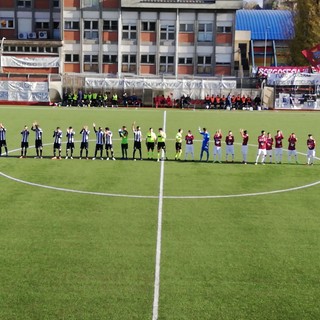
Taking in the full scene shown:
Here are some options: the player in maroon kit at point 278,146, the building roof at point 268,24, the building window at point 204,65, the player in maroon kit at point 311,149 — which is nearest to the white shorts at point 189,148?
the player in maroon kit at point 278,146

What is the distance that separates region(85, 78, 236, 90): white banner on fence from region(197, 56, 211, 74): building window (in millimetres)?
9657

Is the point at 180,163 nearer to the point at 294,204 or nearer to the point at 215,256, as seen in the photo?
the point at 294,204

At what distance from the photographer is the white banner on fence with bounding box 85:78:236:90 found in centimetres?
6550

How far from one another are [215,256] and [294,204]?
6.86m

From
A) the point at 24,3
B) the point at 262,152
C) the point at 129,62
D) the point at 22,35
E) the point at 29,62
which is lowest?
the point at 262,152

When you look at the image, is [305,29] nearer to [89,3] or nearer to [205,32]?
[205,32]

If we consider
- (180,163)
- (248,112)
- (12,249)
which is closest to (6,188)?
(12,249)

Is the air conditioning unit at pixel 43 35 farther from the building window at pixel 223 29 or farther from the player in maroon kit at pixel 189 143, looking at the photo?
the player in maroon kit at pixel 189 143

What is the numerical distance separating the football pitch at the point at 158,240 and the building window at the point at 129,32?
4709cm

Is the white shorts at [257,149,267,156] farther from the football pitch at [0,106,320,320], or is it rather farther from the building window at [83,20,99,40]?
the building window at [83,20,99,40]

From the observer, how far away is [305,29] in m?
79.0

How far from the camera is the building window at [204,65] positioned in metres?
74.9

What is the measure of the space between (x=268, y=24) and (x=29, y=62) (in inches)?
1804

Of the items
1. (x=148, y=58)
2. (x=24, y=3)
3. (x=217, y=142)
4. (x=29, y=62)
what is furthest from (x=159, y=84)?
(x=217, y=142)
